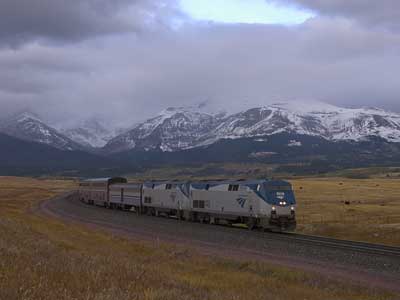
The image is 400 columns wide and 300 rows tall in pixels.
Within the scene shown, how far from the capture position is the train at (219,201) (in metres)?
48.4

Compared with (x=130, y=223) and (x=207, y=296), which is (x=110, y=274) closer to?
(x=207, y=296)

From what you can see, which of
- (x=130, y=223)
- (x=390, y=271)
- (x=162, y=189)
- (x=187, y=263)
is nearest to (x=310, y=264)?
(x=390, y=271)

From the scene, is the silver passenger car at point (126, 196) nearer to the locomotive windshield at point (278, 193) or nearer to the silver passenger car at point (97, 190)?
the silver passenger car at point (97, 190)

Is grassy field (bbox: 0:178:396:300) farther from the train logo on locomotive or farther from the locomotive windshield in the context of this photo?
the train logo on locomotive

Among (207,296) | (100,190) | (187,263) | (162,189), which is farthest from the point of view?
(100,190)

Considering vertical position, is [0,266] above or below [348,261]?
above

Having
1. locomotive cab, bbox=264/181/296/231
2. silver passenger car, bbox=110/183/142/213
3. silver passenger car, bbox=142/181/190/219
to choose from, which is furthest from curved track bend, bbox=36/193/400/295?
silver passenger car, bbox=110/183/142/213

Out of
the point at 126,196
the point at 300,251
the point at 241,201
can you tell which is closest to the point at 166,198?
the point at 126,196

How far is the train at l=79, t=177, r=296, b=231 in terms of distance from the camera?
48438 millimetres

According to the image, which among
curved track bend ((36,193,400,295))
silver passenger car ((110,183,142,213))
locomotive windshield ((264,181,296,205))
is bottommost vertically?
curved track bend ((36,193,400,295))

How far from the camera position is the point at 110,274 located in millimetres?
14477

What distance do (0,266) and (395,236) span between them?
37.1 m

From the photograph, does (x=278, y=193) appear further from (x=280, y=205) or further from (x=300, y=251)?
(x=300, y=251)

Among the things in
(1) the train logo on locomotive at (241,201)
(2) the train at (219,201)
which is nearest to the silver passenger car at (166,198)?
(2) the train at (219,201)
